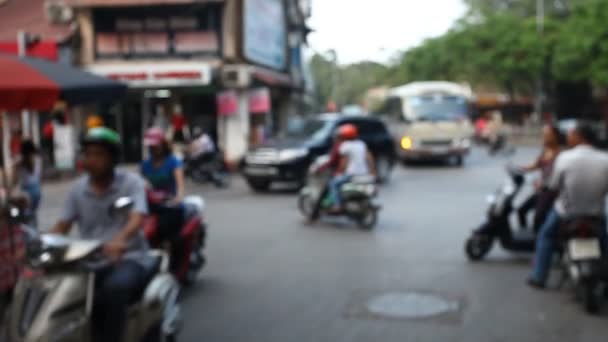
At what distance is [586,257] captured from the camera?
6535mm

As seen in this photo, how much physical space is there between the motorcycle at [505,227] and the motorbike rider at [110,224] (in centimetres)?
488

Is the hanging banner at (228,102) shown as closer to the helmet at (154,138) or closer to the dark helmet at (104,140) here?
the helmet at (154,138)

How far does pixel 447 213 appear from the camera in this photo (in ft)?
43.2

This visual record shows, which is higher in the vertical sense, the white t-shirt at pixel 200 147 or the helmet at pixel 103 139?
the helmet at pixel 103 139

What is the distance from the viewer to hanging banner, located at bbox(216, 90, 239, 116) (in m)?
23.3

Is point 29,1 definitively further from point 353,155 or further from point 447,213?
point 447,213

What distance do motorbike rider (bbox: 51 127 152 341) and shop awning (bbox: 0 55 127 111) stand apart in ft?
4.28

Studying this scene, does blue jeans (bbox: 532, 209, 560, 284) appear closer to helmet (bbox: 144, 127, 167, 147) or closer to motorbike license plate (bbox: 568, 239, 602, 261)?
motorbike license plate (bbox: 568, 239, 602, 261)

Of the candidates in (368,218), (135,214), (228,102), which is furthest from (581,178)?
(228,102)

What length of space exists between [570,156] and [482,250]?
2.41 metres

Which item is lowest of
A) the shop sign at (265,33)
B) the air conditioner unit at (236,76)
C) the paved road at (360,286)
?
the paved road at (360,286)

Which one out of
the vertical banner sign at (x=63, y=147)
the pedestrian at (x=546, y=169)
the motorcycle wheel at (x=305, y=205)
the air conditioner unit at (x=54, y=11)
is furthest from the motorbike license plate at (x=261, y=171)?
the pedestrian at (x=546, y=169)

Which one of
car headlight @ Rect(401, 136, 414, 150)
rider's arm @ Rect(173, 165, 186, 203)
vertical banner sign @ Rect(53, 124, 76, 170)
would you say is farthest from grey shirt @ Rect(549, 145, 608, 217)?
car headlight @ Rect(401, 136, 414, 150)

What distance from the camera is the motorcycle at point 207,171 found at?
61.1 ft
